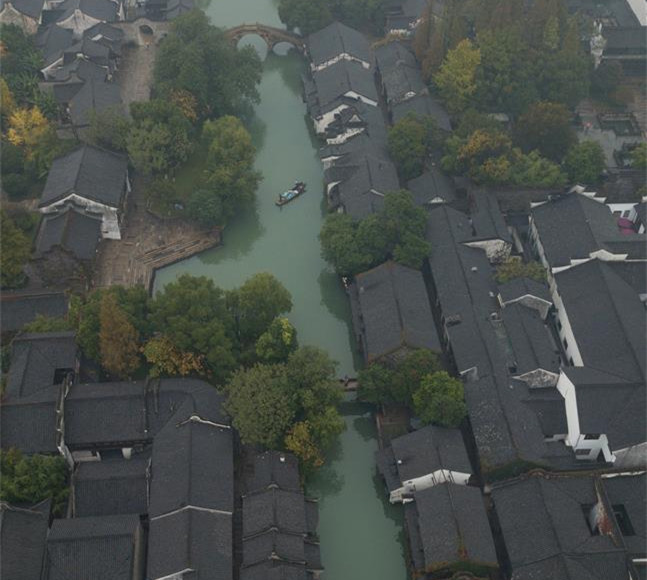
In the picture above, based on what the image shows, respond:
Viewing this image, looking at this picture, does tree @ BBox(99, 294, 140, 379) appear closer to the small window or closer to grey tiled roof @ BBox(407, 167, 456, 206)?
grey tiled roof @ BBox(407, 167, 456, 206)

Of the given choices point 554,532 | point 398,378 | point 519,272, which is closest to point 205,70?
point 519,272

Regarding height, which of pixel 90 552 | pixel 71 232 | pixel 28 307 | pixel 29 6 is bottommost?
pixel 90 552

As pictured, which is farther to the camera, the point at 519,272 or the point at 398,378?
the point at 519,272

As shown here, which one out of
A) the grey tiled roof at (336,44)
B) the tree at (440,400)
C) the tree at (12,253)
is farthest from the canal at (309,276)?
the tree at (12,253)

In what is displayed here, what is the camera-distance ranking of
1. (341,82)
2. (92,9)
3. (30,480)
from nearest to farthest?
1. (30,480)
2. (341,82)
3. (92,9)

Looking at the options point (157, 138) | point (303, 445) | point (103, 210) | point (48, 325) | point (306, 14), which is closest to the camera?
point (303, 445)

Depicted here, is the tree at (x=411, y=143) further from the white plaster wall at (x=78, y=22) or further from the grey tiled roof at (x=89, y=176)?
the white plaster wall at (x=78, y=22)

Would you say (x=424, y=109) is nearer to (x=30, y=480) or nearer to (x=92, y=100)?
(x=92, y=100)
